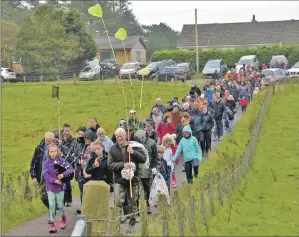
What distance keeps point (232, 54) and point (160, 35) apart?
48.4 meters

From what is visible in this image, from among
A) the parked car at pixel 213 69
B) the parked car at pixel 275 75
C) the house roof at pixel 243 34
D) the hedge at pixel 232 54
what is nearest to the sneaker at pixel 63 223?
the parked car at pixel 275 75

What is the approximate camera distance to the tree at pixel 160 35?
117125 millimetres

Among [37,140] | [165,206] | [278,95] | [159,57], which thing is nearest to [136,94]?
[278,95]

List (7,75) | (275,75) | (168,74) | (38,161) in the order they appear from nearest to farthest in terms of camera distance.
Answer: (38,161) → (275,75) → (168,74) → (7,75)

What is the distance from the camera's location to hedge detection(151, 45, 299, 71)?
230 feet

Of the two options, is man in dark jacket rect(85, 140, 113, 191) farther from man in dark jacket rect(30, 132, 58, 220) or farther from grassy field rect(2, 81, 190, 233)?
grassy field rect(2, 81, 190, 233)

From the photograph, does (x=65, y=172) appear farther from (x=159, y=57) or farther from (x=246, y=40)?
(x=246, y=40)

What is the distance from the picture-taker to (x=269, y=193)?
65.6ft

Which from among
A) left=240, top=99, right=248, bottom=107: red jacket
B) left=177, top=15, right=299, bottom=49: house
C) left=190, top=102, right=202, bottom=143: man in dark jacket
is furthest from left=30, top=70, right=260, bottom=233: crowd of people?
left=177, top=15, right=299, bottom=49: house

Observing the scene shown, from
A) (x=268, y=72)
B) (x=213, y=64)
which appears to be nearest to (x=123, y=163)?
(x=268, y=72)

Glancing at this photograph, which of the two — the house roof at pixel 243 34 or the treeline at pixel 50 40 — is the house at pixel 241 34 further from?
the treeline at pixel 50 40

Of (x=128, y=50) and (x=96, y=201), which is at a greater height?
(x=128, y=50)

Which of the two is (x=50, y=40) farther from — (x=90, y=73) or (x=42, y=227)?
(x=42, y=227)

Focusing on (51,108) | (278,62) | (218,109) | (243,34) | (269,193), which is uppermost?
Answer: (243,34)
